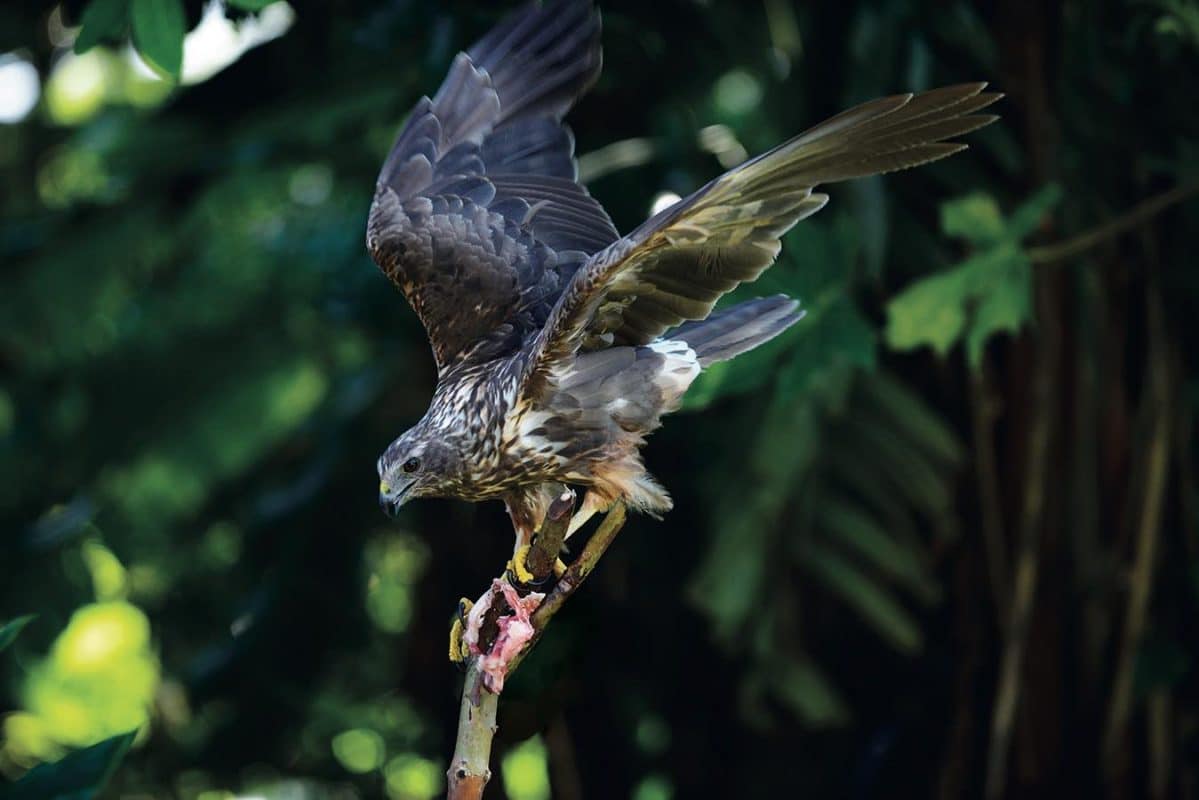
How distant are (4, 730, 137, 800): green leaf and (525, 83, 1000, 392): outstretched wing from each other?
0.96m

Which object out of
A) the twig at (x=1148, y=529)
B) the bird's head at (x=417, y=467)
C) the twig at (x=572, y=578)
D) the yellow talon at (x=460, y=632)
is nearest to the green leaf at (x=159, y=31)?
the bird's head at (x=417, y=467)

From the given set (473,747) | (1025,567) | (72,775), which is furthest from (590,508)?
(1025,567)

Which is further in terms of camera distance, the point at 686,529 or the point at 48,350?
the point at 48,350

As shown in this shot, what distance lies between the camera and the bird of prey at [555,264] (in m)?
2.53

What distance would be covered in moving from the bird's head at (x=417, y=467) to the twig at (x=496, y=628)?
0.32m

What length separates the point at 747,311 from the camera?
315cm

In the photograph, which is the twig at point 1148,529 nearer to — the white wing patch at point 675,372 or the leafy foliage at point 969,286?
the leafy foliage at point 969,286

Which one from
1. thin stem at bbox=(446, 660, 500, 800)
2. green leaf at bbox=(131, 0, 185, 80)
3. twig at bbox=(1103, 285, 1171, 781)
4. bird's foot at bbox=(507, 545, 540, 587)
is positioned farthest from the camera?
twig at bbox=(1103, 285, 1171, 781)

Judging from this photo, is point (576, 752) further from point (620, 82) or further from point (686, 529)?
point (620, 82)

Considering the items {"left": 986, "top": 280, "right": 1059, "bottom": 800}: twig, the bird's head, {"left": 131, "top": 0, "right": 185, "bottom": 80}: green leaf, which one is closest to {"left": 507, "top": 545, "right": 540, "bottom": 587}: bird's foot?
the bird's head

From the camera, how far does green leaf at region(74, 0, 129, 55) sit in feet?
10.0

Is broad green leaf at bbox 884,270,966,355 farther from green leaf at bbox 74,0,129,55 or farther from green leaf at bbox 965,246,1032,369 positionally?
green leaf at bbox 74,0,129,55

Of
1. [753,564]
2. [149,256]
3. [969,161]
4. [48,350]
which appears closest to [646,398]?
[753,564]

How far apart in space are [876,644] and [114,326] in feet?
12.5
